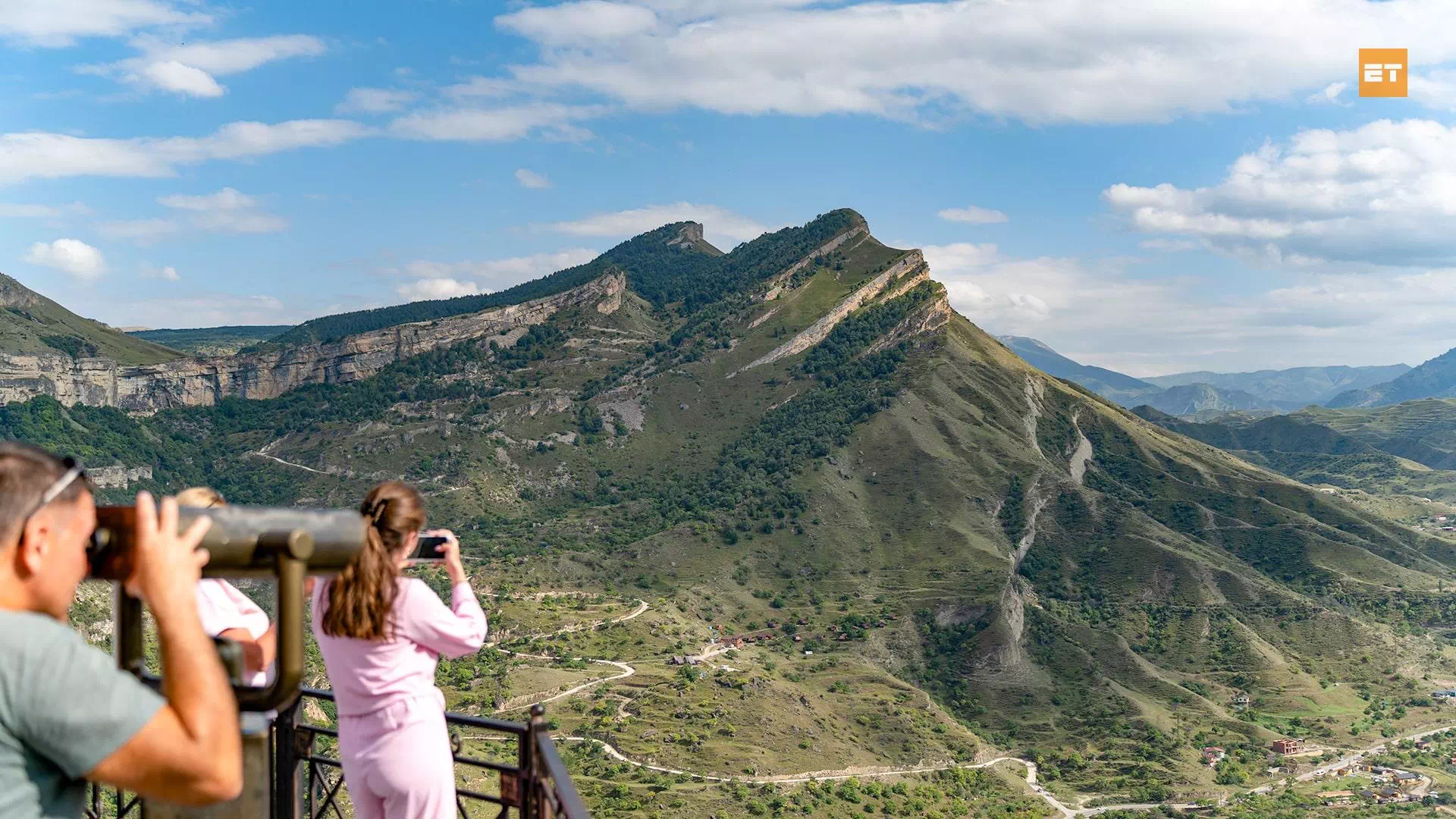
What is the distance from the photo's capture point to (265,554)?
313 centimetres

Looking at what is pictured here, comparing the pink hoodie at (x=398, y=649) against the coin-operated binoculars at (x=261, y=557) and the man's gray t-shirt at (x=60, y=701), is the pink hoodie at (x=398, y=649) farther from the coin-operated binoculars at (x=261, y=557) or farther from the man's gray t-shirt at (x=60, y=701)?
the man's gray t-shirt at (x=60, y=701)

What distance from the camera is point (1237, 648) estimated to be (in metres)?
94.3

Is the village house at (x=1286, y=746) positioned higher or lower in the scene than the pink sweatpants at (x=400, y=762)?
lower

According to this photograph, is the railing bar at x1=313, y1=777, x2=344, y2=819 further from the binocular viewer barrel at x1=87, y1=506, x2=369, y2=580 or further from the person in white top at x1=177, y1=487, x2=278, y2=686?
the binocular viewer barrel at x1=87, y1=506, x2=369, y2=580

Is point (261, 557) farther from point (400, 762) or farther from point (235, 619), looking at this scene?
point (235, 619)

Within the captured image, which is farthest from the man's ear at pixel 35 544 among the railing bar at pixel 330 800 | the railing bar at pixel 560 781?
the railing bar at pixel 330 800

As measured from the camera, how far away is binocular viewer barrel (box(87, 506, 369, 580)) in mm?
3047

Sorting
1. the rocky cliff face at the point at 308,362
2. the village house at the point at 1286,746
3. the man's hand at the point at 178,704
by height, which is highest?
the rocky cliff face at the point at 308,362

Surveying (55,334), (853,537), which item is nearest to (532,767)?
(853,537)

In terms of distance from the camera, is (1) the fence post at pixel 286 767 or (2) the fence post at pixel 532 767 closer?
(2) the fence post at pixel 532 767

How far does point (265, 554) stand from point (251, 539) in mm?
56

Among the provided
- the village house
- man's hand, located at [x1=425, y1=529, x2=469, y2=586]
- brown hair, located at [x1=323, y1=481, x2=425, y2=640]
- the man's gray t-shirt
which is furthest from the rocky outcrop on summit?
the man's gray t-shirt

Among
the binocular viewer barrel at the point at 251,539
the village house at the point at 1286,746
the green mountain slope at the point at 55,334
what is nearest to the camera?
the binocular viewer barrel at the point at 251,539

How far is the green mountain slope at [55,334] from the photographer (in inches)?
6058
